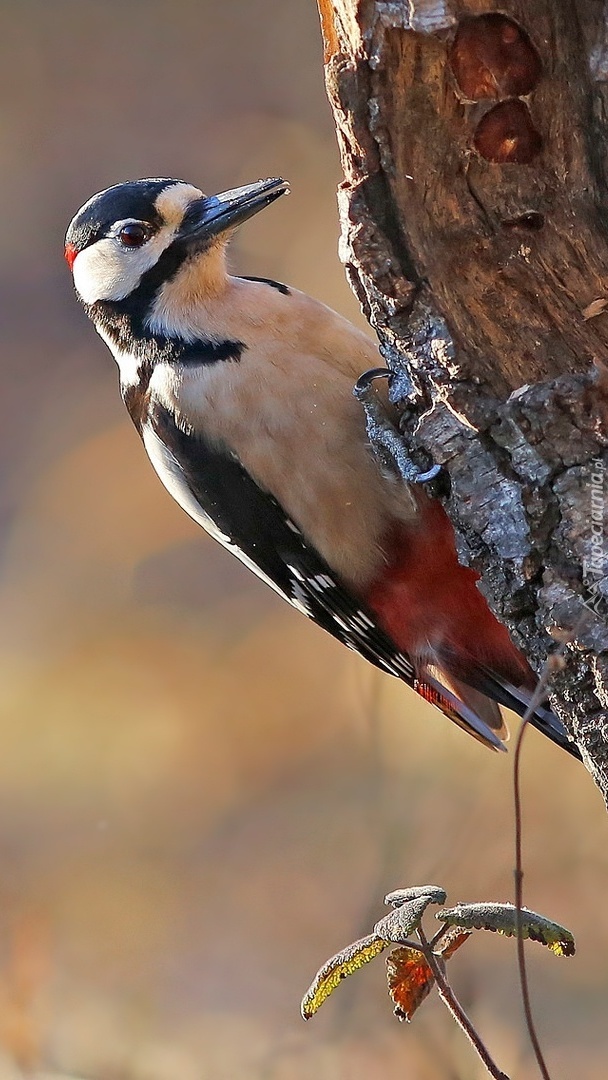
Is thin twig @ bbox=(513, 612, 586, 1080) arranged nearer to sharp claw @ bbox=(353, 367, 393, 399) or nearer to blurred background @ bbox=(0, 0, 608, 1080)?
sharp claw @ bbox=(353, 367, 393, 399)

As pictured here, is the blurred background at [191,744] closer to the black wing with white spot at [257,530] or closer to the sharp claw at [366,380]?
the black wing with white spot at [257,530]

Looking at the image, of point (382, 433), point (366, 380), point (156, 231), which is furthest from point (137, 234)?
point (382, 433)

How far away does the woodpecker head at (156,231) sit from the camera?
2.32 m

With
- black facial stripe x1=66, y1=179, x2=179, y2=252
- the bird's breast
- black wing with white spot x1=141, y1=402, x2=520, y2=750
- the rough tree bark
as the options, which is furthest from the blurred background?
the rough tree bark

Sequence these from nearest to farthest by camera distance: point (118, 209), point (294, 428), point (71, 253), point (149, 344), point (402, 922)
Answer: point (402, 922) < point (294, 428) < point (149, 344) < point (118, 209) < point (71, 253)

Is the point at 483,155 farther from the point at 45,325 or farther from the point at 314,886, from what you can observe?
the point at 45,325

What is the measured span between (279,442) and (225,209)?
1.70 feet

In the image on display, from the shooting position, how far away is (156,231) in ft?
7.79

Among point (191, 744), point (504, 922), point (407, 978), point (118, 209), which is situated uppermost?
point (118, 209)

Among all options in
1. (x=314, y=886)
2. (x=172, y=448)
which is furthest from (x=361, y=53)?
(x=314, y=886)

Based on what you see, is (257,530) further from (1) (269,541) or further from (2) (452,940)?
(2) (452,940)

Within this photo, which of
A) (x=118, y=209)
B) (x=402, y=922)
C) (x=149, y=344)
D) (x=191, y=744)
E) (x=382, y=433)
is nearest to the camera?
(x=402, y=922)

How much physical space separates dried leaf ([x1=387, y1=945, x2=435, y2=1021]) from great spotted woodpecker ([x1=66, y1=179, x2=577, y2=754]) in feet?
2.12

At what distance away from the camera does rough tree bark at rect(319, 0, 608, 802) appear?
1399mm
